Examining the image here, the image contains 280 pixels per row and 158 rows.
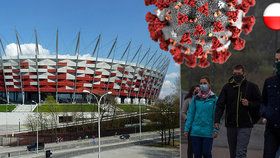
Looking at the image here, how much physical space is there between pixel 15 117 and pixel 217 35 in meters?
98.5

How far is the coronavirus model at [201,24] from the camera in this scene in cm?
344

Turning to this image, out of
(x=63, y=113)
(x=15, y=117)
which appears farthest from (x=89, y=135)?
(x=15, y=117)

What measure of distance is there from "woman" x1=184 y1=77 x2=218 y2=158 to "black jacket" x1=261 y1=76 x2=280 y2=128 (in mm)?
976

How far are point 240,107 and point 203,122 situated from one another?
0.62 meters

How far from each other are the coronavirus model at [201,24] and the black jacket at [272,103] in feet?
1.91

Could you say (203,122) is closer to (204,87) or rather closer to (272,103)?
(204,87)

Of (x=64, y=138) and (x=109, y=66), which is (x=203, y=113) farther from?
(x=109, y=66)

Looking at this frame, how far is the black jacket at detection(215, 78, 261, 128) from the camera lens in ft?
14.4

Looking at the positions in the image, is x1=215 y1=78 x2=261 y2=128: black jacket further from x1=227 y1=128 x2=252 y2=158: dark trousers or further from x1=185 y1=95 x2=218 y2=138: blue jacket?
x1=185 y1=95 x2=218 y2=138: blue jacket

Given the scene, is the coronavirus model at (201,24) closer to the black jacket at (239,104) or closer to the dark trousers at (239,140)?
the black jacket at (239,104)

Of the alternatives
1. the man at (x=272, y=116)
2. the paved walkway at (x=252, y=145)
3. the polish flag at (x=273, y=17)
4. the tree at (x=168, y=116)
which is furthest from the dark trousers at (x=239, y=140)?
the tree at (x=168, y=116)

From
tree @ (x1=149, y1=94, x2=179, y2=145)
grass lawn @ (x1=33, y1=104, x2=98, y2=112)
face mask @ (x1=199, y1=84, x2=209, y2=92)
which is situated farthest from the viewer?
grass lawn @ (x1=33, y1=104, x2=98, y2=112)

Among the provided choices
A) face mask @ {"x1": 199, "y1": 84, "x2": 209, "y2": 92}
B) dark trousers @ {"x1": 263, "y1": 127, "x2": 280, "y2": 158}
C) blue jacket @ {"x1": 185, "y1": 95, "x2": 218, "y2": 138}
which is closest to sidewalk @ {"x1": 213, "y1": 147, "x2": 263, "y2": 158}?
blue jacket @ {"x1": 185, "y1": 95, "x2": 218, "y2": 138}

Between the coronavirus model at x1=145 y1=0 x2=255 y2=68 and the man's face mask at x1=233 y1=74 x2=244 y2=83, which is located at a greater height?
the coronavirus model at x1=145 y1=0 x2=255 y2=68
